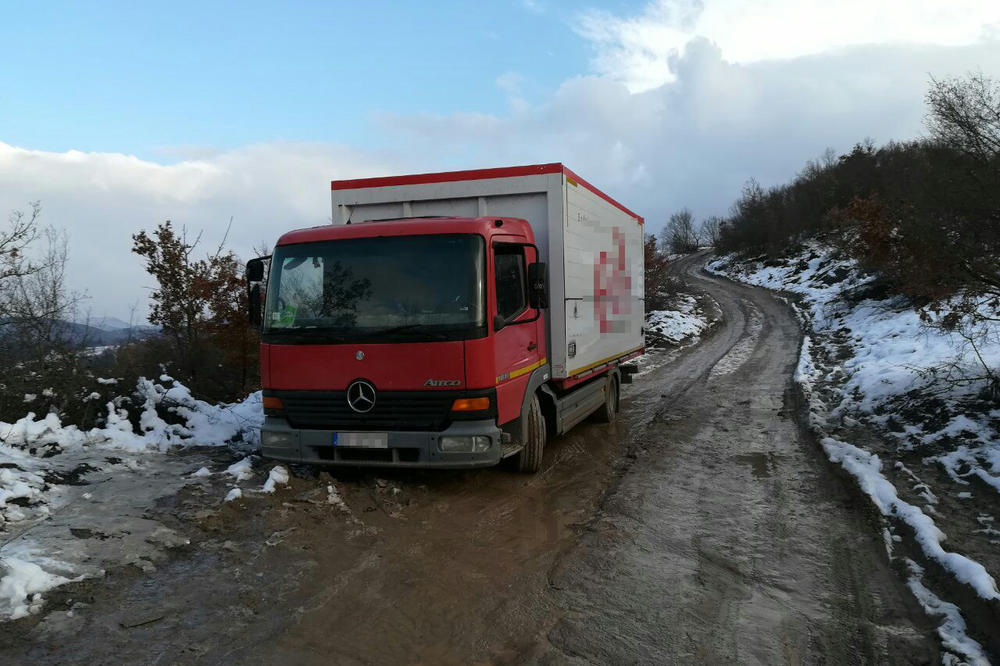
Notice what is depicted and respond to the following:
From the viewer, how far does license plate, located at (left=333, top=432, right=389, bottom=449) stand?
5.73m

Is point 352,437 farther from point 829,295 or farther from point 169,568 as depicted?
point 829,295

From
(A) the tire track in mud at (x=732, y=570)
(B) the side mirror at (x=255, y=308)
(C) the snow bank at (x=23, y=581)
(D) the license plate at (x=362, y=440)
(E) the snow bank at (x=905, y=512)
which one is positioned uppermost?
(B) the side mirror at (x=255, y=308)

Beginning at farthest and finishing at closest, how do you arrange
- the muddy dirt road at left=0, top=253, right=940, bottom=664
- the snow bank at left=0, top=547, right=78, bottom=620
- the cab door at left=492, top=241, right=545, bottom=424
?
the cab door at left=492, top=241, right=545, bottom=424
the snow bank at left=0, top=547, right=78, bottom=620
the muddy dirt road at left=0, top=253, right=940, bottom=664

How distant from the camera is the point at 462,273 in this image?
577 cm

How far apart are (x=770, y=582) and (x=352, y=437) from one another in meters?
3.62

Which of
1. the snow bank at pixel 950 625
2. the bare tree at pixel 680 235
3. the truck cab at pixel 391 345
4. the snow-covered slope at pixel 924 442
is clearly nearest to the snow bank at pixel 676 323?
the snow-covered slope at pixel 924 442

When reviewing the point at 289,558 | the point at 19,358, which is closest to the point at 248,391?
the point at 19,358

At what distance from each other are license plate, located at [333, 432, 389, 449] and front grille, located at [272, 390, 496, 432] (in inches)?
2.5

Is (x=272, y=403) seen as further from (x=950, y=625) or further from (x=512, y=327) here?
(x=950, y=625)

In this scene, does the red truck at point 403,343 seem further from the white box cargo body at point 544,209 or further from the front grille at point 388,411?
the white box cargo body at point 544,209

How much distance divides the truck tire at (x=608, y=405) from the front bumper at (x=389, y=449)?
4.22m

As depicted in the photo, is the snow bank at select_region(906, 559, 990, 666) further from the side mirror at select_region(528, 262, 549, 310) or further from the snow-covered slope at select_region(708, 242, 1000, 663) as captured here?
the side mirror at select_region(528, 262, 549, 310)

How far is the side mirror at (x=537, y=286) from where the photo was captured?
6.30m

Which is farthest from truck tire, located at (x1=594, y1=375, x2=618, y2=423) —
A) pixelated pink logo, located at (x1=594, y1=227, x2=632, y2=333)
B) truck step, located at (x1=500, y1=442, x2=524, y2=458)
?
truck step, located at (x1=500, y1=442, x2=524, y2=458)
